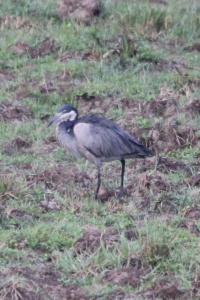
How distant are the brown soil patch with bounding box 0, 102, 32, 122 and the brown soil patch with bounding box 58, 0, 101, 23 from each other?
2.67 meters

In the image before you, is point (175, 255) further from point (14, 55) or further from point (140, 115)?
point (14, 55)

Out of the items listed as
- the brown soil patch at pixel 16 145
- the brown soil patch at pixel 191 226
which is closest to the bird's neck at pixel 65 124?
the brown soil patch at pixel 16 145

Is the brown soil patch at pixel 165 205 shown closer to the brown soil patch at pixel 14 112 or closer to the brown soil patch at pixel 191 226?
the brown soil patch at pixel 191 226

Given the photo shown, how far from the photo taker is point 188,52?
41.9 feet

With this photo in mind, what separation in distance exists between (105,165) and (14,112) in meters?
1.61

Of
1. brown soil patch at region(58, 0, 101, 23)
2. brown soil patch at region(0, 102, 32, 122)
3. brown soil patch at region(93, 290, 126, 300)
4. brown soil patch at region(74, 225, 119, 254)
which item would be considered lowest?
brown soil patch at region(93, 290, 126, 300)

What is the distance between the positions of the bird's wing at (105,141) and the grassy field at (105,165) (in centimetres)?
28

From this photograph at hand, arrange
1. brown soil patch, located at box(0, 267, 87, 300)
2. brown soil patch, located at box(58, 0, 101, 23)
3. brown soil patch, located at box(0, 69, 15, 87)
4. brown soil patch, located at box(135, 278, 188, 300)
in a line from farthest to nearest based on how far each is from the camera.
→ brown soil patch, located at box(58, 0, 101, 23), brown soil patch, located at box(0, 69, 15, 87), brown soil patch, located at box(135, 278, 188, 300), brown soil patch, located at box(0, 267, 87, 300)

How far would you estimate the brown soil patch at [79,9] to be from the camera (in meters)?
13.3

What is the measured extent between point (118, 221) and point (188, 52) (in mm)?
5249

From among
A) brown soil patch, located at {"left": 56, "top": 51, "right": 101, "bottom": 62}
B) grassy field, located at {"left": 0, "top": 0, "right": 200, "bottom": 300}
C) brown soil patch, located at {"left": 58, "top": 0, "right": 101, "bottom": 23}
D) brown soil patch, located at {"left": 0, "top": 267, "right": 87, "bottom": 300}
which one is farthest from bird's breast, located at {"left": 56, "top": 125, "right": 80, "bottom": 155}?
brown soil patch, located at {"left": 58, "top": 0, "right": 101, "bottom": 23}

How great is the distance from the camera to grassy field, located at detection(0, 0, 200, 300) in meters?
6.93

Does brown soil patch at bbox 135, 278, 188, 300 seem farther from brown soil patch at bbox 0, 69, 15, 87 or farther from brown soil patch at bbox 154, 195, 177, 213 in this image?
brown soil patch at bbox 0, 69, 15, 87

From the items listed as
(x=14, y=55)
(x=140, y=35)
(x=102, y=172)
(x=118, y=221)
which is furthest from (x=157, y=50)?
(x=118, y=221)
